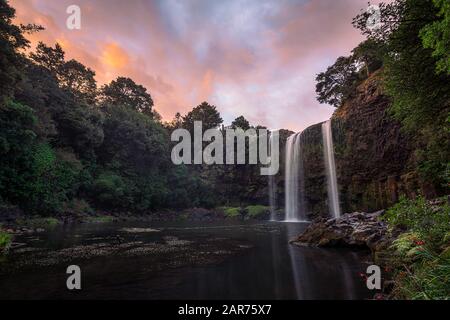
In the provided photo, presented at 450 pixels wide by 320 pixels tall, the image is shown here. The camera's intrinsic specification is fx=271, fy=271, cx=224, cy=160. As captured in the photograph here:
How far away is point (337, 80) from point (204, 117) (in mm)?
32310

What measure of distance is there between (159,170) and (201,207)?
1116cm

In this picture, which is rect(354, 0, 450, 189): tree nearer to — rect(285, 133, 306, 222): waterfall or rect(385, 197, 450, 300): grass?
rect(385, 197, 450, 300): grass

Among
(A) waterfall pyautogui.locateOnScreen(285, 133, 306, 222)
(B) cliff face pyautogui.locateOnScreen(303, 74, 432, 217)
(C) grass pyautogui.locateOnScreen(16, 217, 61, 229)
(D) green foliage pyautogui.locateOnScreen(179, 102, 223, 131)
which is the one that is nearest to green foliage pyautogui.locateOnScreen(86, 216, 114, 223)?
(C) grass pyautogui.locateOnScreen(16, 217, 61, 229)

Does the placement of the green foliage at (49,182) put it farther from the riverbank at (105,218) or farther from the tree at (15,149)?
the riverbank at (105,218)

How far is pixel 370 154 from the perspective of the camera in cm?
2920

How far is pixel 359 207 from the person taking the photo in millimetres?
30797

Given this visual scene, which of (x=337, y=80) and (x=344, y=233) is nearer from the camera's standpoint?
(x=344, y=233)

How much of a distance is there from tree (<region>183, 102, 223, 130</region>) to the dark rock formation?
5061cm

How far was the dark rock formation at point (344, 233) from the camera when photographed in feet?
41.3

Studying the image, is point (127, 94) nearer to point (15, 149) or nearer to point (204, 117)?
point (204, 117)

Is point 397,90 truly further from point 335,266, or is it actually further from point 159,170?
point 159,170

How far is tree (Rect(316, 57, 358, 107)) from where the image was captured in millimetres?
39656

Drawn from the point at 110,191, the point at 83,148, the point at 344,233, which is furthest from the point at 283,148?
the point at 344,233
